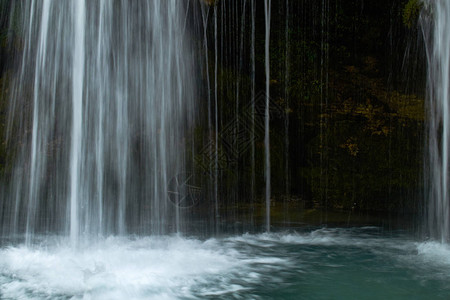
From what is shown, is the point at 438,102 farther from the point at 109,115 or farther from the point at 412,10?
the point at 109,115

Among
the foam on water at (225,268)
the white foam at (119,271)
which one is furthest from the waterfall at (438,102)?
the white foam at (119,271)

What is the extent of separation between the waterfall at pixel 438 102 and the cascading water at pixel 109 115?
5.61 m

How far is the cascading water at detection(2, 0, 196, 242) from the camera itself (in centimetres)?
1005

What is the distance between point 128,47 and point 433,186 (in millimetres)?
7825

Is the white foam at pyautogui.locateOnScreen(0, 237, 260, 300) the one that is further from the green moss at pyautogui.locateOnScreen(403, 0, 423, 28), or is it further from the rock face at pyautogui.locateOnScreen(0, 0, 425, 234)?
the green moss at pyautogui.locateOnScreen(403, 0, 423, 28)

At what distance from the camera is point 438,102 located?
830 cm

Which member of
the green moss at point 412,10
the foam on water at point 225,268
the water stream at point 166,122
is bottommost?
the foam on water at point 225,268

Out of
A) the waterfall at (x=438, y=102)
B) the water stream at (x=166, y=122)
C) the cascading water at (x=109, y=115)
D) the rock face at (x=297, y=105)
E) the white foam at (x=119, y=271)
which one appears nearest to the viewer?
the white foam at (x=119, y=271)

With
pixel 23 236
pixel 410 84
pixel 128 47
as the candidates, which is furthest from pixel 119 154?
pixel 410 84

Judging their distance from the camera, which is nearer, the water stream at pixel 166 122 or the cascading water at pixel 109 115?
the water stream at pixel 166 122

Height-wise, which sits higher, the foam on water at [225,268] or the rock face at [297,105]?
the rock face at [297,105]

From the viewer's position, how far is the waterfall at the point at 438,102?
280 inches

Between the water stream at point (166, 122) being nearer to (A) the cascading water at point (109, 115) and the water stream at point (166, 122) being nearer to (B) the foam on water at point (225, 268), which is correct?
(A) the cascading water at point (109, 115)

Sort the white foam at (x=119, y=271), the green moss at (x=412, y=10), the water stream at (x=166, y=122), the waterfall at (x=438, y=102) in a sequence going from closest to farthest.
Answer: the white foam at (x=119, y=271), the waterfall at (x=438, y=102), the green moss at (x=412, y=10), the water stream at (x=166, y=122)
